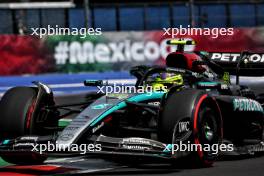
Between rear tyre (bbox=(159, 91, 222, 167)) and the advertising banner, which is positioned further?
the advertising banner

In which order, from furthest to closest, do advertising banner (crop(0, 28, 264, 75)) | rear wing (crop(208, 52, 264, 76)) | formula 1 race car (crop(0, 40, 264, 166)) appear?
1. advertising banner (crop(0, 28, 264, 75))
2. rear wing (crop(208, 52, 264, 76))
3. formula 1 race car (crop(0, 40, 264, 166))

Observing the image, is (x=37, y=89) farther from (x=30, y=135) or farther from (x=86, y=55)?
(x=86, y=55)

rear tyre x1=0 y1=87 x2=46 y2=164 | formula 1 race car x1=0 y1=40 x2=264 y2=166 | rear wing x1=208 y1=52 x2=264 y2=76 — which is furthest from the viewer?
rear wing x1=208 y1=52 x2=264 y2=76

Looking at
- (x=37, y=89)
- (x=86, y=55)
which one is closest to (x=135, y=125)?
(x=37, y=89)

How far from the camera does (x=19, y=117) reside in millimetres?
8125

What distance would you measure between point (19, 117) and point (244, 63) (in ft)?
11.7

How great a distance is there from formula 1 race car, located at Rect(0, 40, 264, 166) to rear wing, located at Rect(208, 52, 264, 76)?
35.1 inches

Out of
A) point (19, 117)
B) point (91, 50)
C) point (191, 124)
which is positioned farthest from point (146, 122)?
point (91, 50)

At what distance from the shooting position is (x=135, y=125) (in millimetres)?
8398

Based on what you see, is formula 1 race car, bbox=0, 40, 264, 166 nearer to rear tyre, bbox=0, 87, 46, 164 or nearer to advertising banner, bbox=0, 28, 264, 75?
rear tyre, bbox=0, 87, 46, 164

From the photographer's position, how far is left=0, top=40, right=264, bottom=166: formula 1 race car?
757 cm

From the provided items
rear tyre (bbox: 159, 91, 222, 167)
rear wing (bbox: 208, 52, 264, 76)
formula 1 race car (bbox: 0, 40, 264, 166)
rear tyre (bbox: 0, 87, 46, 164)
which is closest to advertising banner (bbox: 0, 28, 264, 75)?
rear wing (bbox: 208, 52, 264, 76)

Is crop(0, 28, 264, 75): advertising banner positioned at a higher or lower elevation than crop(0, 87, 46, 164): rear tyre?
higher

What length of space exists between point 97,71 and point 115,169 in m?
14.7
